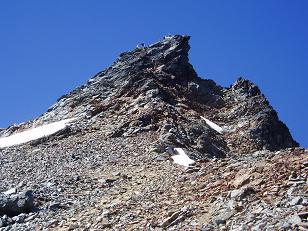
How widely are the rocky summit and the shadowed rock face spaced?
0.14 metres

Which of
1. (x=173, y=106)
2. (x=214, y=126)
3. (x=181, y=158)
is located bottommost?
(x=181, y=158)

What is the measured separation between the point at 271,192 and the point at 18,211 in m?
12.1

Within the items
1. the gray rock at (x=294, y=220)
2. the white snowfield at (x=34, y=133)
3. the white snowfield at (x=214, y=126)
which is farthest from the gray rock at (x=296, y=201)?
the white snowfield at (x=34, y=133)

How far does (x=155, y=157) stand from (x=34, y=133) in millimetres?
20072

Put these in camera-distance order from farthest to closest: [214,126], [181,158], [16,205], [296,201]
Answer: [214,126] < [181,158] < [16,205] < [296,201]

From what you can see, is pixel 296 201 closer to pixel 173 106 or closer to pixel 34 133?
pixel 173 106

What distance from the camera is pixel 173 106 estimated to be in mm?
49562

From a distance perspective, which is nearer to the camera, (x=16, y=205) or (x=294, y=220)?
(x=294, y=220)

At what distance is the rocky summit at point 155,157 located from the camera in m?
18.2

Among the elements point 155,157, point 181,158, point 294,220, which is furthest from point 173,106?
point 294,220

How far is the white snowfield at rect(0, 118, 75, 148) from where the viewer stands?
4797cm

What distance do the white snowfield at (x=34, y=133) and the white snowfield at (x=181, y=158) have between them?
15.3 meters

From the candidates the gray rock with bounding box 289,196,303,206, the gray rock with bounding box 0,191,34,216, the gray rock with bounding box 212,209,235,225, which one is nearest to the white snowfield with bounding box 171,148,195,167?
the gray rock with bounding box 0,191,34,216

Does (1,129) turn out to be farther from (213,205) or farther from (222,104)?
(213,205)
